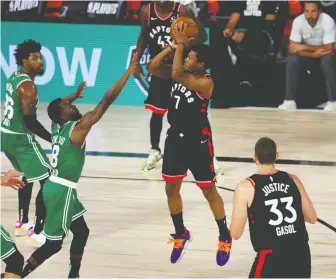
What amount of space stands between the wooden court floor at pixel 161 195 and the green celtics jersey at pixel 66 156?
84cm

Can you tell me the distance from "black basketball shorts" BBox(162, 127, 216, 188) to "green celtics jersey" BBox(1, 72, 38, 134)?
137cm

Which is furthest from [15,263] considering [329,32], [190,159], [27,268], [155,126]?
[329,32]

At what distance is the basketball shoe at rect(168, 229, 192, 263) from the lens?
7462 millimetres

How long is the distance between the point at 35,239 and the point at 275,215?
299 centimetres

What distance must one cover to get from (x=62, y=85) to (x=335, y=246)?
787cm

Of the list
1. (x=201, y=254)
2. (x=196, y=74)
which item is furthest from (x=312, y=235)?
(x=196, y=74)

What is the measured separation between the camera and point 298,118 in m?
13.8

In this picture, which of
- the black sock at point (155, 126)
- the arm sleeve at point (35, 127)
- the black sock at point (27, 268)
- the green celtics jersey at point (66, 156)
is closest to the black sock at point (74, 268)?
the black sock at point (27, 268)

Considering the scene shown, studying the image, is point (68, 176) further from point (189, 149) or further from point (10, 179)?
point (189, 149)

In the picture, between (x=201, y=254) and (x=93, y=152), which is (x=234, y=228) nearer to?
(x=201, y=254)

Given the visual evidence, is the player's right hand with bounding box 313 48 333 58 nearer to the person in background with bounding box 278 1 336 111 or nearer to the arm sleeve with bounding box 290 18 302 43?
the person in background with bounding box 278 1 336 111

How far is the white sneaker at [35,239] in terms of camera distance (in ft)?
25.9

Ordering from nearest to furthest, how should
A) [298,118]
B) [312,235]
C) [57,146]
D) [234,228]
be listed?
[234,228] < [57,146] < [312,235] < [298,118]

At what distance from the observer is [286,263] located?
5566 mm
